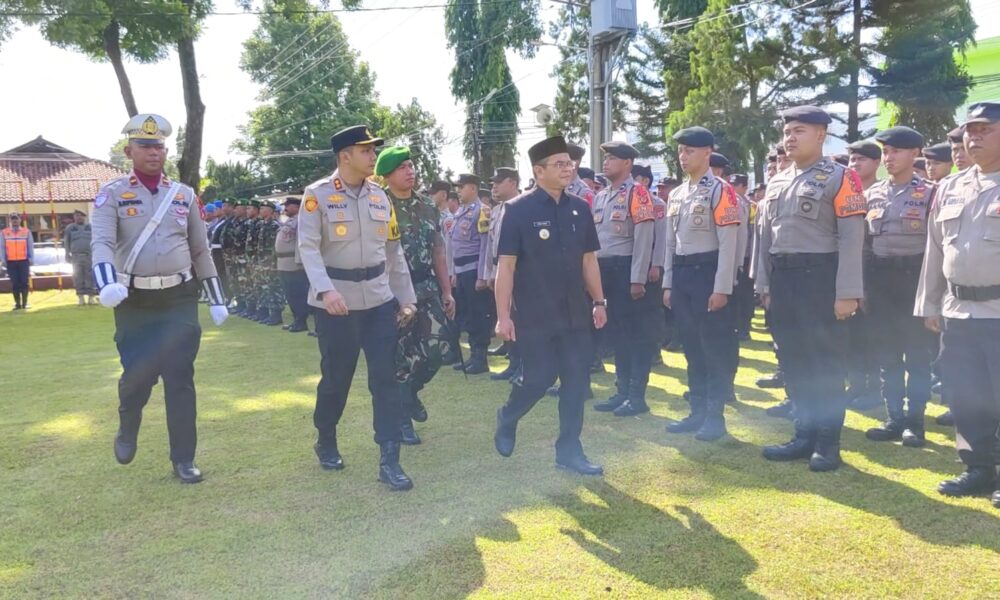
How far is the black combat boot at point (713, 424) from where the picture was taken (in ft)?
16.6

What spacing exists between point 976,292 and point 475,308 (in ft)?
17.2

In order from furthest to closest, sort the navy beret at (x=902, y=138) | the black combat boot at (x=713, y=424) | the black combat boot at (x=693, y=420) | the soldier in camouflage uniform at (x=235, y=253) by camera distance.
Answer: the soldier in camouflage uniform at (x=235, y=253), the black combat boot at (x=693, y=420), the black combat boot at (x=713, y=424), the navy beret at (x=902, y=138)

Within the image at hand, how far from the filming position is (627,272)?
625 centimetres

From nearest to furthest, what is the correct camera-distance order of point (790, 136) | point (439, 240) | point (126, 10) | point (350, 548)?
point (350, 548) < point (790, 136) < point (439, 240) < point (126, 10)

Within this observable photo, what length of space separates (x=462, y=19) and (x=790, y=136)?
3308 centimetres

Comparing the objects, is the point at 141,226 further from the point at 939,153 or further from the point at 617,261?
the point at 939,153

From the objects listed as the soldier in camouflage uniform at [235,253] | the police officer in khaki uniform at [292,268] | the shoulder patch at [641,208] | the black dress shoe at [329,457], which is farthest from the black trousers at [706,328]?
the soldier in camouflage uniform at [235,253]

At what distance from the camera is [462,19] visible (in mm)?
34812

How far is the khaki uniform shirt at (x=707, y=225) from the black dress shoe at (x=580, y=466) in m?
1.45

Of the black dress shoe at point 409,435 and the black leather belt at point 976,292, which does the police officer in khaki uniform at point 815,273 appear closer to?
the black leather belt at point 976,292

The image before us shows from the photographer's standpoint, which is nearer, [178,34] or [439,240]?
[439,240]

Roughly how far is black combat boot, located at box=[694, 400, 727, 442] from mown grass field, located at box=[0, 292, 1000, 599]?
10cm

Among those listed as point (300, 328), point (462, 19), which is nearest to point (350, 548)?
point (300, 328)

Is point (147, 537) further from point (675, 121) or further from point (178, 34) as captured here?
point (675, 121)
